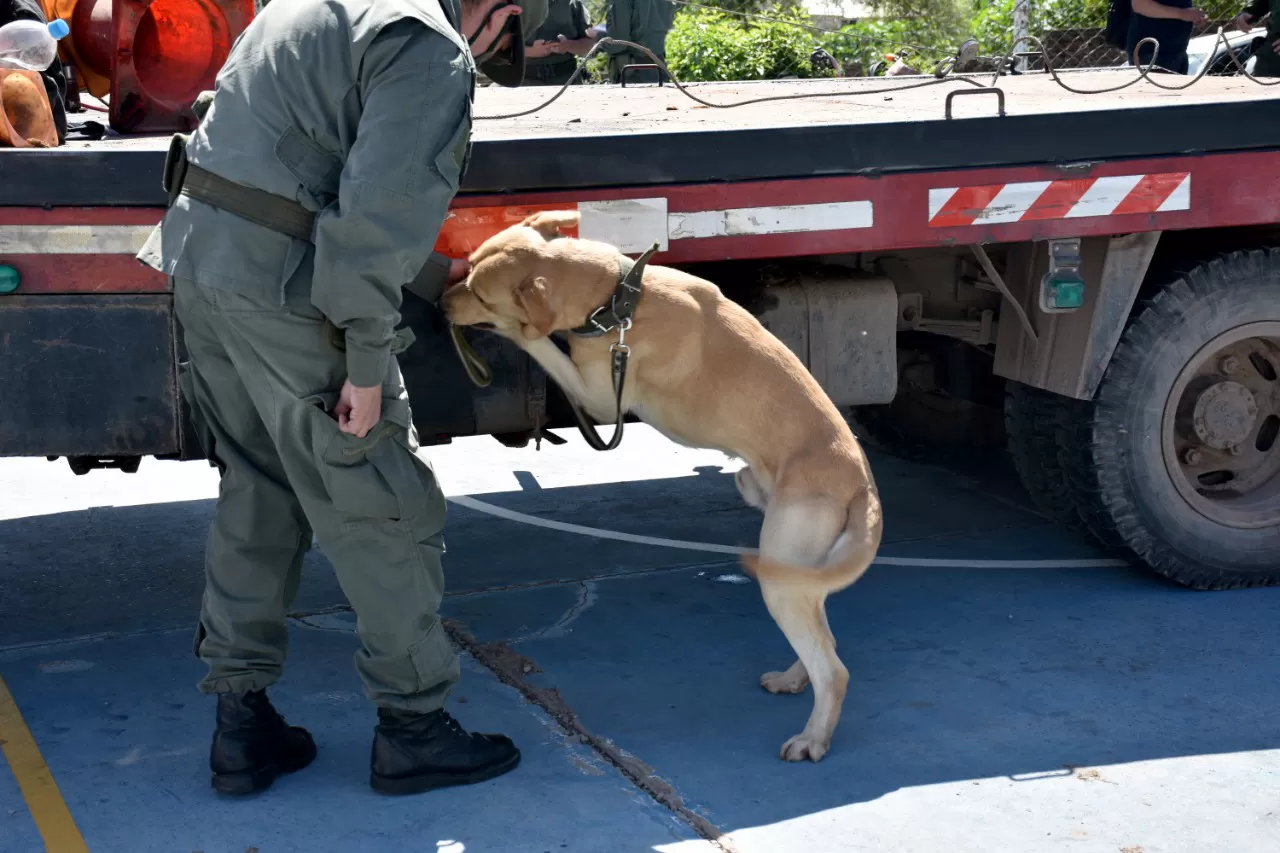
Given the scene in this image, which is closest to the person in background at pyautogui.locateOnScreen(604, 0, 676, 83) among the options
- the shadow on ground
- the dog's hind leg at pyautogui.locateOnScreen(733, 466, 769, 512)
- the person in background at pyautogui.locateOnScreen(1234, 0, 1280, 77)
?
the person in background at pyautogui.locateOnScreen(1234, 0, 1280, 77)

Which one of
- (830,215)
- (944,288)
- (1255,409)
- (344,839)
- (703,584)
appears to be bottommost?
(703,584)

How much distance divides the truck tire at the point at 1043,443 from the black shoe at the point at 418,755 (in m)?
2.30

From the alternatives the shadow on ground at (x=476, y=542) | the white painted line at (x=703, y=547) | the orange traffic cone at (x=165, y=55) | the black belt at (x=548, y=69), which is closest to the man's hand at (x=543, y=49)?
the black belt at (x=548, y=69)

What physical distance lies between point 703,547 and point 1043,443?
1.23 metres

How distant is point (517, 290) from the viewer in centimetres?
341

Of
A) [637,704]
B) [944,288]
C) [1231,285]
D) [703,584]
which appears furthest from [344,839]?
[1231,285]

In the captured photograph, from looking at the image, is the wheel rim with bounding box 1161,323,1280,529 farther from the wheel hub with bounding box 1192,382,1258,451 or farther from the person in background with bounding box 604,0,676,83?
the person in background with bounding box 604,0,676,83

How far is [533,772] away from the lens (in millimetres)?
3412

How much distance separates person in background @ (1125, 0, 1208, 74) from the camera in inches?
298

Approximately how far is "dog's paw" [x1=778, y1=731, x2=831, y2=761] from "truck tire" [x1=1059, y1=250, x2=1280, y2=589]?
1.52m

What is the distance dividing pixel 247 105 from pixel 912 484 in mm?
3701

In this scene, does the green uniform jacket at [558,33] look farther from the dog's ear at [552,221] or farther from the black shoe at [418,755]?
the black shoe at [418,755]

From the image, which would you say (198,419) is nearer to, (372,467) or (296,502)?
(296,502)

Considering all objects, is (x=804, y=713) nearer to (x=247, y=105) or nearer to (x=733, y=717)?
(x=733, y=717)
